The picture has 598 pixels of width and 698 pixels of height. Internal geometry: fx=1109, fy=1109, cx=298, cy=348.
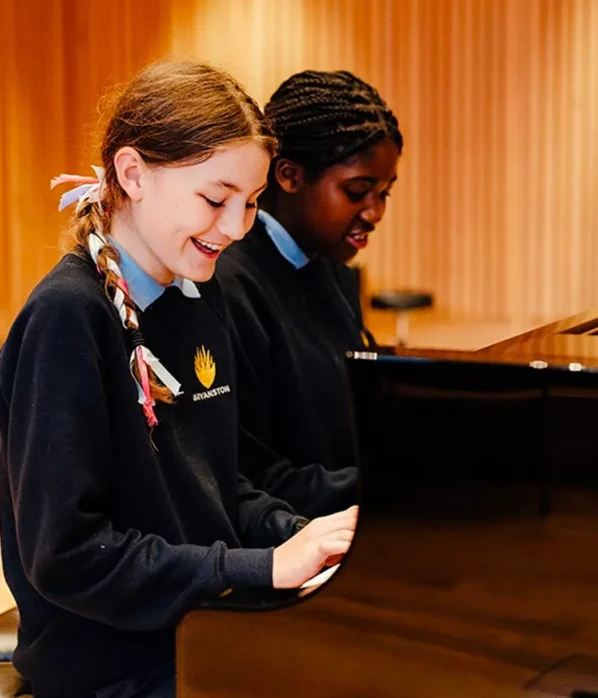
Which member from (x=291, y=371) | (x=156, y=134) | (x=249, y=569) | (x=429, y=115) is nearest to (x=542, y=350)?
(x=249, y=569)

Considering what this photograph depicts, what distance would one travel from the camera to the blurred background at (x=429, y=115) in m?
4.77

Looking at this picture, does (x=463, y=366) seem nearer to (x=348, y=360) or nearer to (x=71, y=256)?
(x=348, y=360)

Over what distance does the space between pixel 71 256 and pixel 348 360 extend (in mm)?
407

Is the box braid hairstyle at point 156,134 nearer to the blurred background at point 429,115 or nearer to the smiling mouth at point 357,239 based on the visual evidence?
the smiling mouth at point 357,239

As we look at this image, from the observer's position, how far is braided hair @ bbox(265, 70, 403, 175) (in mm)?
1795

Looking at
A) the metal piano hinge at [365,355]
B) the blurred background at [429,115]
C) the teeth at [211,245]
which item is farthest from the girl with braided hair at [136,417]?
the blurred background at [429,115]

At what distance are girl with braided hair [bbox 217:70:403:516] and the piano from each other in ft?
2.15

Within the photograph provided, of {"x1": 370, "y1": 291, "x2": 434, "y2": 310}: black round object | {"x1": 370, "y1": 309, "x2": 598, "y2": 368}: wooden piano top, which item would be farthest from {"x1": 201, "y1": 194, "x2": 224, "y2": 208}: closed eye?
{"x1": 370, "y1": 291, "x2": 434, "y2": 310}: black round object

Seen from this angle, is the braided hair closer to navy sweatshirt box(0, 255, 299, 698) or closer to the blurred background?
navy sweatshirt box(0, 255, 299, 698)

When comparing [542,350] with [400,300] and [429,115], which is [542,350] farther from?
[429,115]

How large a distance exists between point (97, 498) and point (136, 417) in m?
0.10

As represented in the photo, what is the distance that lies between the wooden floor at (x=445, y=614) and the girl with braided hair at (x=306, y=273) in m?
0.63

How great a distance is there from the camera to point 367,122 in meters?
1.82

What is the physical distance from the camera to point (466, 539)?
999 mm
